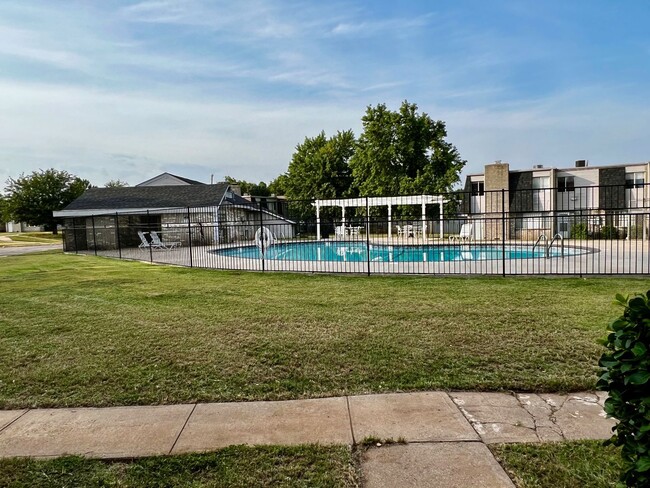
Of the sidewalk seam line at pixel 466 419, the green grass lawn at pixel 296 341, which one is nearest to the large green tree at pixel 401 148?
the green grass lawn at pixel 296 341

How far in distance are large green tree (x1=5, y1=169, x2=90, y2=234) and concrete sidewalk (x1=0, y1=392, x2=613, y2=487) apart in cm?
4538

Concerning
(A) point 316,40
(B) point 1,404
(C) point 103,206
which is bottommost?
(B) point 1,404

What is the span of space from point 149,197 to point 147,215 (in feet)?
18.4

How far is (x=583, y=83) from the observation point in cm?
1495

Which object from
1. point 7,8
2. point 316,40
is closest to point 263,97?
point 316,40

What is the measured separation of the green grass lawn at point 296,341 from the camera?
3.54m

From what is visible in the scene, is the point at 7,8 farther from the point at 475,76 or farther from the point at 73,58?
the point at 475,76

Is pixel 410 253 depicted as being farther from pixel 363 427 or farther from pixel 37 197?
pixel 37 197

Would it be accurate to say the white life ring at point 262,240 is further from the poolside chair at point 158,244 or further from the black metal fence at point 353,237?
the poolside chair at point 158,244

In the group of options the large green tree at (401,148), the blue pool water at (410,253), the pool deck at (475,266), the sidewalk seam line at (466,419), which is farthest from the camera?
the large green tree at (401,148)

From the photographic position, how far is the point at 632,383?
1.43m

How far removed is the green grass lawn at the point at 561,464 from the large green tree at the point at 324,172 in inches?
1510

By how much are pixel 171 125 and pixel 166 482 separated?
68.4ft

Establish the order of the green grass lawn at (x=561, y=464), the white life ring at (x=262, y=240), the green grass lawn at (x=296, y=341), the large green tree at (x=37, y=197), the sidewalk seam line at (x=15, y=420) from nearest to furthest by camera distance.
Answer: the green grass lawn at (x=561, y=464) → the sidewalk seam line at (x=15, y=420) → the green grass lawn at (x=296, y=341) → the white life ring at (x=262, y=240) → the large green tree at (x=37, y=197)
